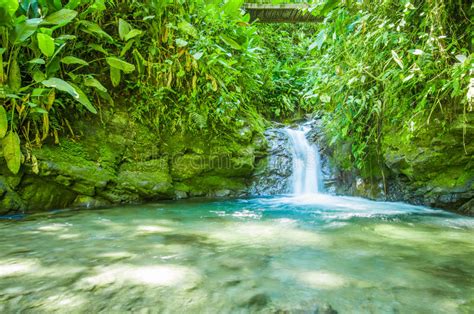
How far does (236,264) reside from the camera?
166 centimetres

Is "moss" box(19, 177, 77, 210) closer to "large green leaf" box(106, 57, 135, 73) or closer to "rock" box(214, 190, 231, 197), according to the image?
"large green leaf" box(106, 57, 135, 73)

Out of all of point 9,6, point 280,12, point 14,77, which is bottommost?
point 14,77

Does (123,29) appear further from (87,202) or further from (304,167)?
(304,167)

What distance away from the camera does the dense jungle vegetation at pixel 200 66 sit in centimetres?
290

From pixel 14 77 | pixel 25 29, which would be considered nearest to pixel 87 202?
pixel 14 77

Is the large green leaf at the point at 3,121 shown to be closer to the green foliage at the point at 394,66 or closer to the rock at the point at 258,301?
the rock at the point at 258,301

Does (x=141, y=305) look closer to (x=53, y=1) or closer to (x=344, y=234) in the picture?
(x=344, y=234)

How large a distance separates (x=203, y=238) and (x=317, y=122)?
4.35 m

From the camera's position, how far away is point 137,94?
4215 millimetres

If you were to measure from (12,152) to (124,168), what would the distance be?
1241mm

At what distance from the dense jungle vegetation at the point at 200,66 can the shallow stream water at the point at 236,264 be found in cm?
110

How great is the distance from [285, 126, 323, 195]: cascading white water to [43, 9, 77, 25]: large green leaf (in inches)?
143

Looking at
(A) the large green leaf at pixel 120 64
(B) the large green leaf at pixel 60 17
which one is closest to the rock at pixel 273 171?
(A) the large green leaf at pixel 120 64

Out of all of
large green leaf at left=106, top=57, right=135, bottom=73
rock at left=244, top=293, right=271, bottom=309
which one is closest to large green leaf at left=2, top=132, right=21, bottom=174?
large green leaf at left=106, top=57, right=135, bottom=73
